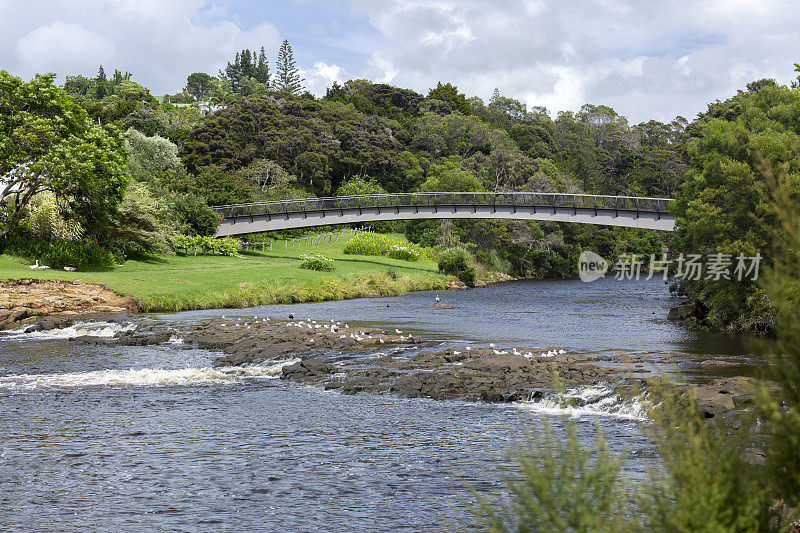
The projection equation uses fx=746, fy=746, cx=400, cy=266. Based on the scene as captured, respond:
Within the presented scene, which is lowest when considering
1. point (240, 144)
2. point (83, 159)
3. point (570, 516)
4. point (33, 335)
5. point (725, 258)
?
point (33, 335)

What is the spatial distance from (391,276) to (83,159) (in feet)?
75.1

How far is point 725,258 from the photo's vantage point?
102ft

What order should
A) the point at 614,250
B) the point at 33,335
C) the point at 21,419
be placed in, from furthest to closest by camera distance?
1. the point at 614,250
2. the point at 33,335
3. the point at 21,419

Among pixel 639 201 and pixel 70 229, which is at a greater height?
pixel 639 201

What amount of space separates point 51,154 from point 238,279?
12157mm

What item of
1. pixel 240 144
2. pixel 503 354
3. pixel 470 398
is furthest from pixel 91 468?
pixel 240 144

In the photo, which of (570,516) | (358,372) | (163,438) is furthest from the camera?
(358,372)

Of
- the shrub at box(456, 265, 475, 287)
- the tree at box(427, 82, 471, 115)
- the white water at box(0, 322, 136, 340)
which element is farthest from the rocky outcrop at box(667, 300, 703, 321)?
the tree at box(427, 82, 471, 115)

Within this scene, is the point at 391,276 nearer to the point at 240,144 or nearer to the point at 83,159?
the point at 83,159

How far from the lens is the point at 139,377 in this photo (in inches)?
798

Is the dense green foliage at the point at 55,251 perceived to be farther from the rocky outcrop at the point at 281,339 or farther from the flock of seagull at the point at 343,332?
the rocky outcrop at the point at 281,339

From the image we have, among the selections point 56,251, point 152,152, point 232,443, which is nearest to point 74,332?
point 56,251

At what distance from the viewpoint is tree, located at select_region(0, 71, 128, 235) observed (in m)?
40.6

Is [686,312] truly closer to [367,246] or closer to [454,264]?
[454,264]
